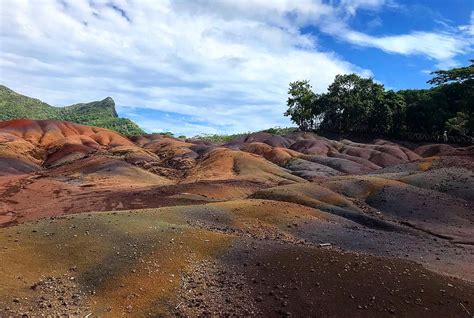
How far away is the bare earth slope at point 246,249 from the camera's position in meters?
12.4

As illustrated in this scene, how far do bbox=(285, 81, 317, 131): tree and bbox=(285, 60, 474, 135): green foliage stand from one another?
0.66ft

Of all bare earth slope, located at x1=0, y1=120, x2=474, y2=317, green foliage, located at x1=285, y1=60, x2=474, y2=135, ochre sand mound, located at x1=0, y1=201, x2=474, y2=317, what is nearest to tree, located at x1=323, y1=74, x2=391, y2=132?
green foliage, located at x1=285, y1=60, x2=474, y2=135

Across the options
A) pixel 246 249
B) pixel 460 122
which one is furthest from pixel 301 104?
pixel 246 249

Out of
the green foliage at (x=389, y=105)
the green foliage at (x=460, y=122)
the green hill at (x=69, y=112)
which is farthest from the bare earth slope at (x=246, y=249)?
the green hill at (x=69, y=112)

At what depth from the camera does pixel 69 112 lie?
139125 mm

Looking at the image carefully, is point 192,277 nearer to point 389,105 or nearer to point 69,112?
point 389,105

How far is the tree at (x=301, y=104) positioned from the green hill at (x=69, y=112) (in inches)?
1675

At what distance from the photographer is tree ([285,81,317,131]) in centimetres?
8638

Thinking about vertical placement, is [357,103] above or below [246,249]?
above

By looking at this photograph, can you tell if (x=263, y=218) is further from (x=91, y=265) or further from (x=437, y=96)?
(x=437, y=96)

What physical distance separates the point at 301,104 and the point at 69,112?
266 ft

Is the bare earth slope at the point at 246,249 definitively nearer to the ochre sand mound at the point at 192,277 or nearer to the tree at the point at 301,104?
the ochre sand mound at the point at 192,277

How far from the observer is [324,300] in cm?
1273

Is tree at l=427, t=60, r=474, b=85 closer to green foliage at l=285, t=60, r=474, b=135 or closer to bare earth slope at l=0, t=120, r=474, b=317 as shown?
green foliage at l=285, t=60, r=474, b=135
